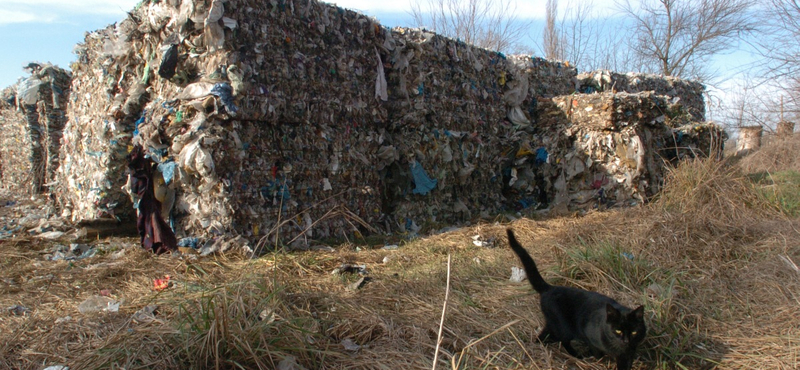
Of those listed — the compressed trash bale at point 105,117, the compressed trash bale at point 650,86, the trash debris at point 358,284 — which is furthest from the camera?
the compressed trash bale at point 650,86

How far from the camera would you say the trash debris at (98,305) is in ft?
9.05

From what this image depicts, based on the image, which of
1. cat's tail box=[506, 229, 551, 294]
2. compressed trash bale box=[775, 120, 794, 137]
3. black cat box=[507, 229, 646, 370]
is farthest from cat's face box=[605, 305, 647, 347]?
compressed trash bale box=[775, 120, 794, 137]

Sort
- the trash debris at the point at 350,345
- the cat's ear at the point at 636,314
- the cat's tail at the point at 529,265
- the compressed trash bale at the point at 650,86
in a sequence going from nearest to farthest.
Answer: the cat's ear at the point at 636,314
the trash debris at the point at 350,345
the cat's tail at the point at 529,265
the compressed trash bale at the point at 650,86

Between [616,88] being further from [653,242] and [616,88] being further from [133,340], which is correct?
[133,340]

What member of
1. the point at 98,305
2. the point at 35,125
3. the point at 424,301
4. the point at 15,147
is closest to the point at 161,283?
the point at 98,305

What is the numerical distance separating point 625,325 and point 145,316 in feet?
7.15

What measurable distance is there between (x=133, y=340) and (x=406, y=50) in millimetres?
4577

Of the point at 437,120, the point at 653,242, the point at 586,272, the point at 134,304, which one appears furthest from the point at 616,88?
the point at 134,304

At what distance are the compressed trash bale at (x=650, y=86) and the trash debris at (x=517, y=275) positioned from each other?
590cm

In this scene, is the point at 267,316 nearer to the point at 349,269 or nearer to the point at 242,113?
the point at 349,269

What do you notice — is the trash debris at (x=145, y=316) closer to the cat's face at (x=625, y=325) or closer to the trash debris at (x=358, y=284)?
the trash debris at (x=358, y=284)

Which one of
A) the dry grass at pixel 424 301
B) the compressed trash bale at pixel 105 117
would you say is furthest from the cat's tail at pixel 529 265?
the compressed trash bale at pixel 105 117

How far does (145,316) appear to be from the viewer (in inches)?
91.5

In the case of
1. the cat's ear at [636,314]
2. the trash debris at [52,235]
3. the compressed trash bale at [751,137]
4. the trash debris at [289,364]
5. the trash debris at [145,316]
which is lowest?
the trash debris at [289,364]
